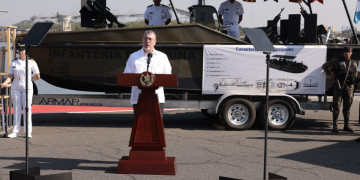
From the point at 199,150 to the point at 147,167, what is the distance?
5.86 ft

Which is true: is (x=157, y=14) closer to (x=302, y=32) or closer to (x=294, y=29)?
(x=294, y=29)

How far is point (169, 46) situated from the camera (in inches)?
360

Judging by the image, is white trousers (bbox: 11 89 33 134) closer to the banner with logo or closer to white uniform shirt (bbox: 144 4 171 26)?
white uniform shirt (bbox: 144 4 171 26)

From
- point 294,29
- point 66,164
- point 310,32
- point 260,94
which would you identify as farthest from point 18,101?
point 310,32

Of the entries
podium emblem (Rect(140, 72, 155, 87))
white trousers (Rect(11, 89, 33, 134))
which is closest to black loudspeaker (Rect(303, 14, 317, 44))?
podium emblem (Rect(140, 72, 155, 87))

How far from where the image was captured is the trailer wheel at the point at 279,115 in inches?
365

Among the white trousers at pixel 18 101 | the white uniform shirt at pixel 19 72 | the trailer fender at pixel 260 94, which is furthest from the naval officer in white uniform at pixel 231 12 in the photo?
the white trousers at pixel 18 101

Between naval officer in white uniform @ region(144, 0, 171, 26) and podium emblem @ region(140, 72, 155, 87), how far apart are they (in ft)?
15.8

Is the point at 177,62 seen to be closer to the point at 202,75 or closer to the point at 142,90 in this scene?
the point at 202,75

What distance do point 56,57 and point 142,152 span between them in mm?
4651

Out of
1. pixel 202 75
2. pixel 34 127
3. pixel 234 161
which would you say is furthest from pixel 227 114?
pixel 34 127

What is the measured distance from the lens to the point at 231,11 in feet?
33.6

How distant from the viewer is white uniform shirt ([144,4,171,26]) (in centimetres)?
991

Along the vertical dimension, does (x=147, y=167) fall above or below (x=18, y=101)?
below
